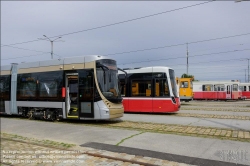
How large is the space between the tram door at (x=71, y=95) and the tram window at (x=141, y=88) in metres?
5.08

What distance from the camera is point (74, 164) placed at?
574 cm

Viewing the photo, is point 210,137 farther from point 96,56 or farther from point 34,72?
point 34,72

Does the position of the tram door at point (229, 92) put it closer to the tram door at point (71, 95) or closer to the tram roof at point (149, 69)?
the tram roof at point (149, 69)

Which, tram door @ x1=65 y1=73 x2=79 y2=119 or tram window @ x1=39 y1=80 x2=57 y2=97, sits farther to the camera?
tram window @ x1=39 y1=80 x2=57 y2=97

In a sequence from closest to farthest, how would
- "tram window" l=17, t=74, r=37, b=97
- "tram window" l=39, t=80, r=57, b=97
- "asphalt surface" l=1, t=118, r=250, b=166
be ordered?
"asphalt surface" l=1, t=118, r=250, b=166 < "tram window" l=39, t=80, r=57, b=97 < "tram window" l=17, t=74, r=37, b=97

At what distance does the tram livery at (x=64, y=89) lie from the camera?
11492 mm

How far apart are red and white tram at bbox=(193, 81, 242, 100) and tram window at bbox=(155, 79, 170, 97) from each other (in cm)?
2085

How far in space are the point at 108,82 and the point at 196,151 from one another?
20.4ft

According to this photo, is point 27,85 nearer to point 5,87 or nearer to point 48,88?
point 48,88

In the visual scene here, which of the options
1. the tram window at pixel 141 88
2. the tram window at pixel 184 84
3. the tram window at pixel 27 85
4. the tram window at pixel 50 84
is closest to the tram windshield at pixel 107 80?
the tram window at pixel 50 84

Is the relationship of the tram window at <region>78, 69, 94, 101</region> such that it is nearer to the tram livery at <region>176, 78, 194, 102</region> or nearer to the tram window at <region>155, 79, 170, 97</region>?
the tram window at <region>155, 79, 170, 97</region>

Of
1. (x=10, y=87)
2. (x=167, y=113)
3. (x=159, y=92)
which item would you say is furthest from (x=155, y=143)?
(x=10, y=87)

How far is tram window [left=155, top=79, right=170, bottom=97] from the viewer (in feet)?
50.2

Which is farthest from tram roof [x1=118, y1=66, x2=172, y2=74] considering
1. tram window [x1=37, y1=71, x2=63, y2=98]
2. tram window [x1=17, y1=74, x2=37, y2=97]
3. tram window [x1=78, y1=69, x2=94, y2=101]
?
tram window [x1=17, y1=74, x2=37, y2=97]
